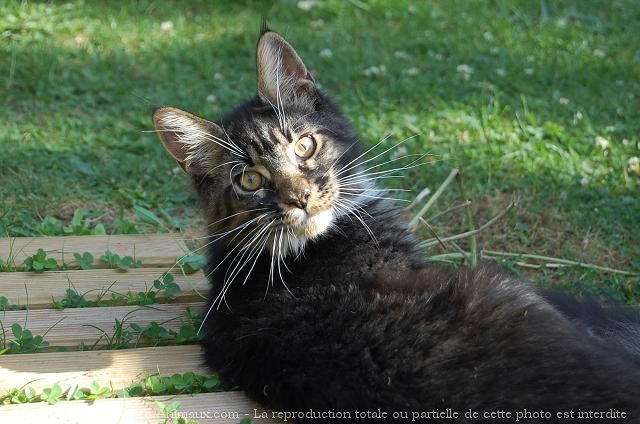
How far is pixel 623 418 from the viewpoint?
242 cm

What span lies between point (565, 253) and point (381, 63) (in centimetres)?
301

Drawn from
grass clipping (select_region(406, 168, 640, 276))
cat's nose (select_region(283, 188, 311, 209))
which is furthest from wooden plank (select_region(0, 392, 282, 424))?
grass clipping (select_region(406, 168, 640, 276))

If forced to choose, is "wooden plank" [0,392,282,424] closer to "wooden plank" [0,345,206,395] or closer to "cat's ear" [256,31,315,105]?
"wooden plank" [0,345,206,395]

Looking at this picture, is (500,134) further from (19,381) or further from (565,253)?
(19,381)

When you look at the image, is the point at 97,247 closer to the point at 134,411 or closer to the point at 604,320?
the point at 134,411

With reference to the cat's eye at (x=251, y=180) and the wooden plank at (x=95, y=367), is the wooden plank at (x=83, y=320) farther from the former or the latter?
the cat's eye at (x=251, y=180)

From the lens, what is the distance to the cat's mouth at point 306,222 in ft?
10.4

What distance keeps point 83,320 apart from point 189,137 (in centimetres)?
99

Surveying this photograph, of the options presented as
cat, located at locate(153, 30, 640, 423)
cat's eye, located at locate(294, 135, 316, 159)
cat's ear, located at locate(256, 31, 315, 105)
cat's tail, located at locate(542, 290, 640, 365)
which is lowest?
cat's tail, located at locate(542, 290, 640, 365)

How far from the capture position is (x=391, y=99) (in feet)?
20.8

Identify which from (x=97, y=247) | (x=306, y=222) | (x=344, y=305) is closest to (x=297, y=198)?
(x=306, y=222)

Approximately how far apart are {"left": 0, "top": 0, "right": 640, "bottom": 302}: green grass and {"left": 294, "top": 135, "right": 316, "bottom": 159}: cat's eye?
1.54 metres

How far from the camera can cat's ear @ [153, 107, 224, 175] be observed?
11.0ft

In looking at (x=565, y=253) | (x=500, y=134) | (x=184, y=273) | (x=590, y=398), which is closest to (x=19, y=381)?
(x=184, y=273)
